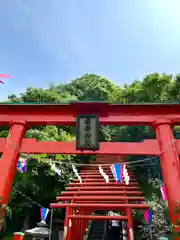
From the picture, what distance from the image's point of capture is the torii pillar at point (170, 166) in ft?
18.1

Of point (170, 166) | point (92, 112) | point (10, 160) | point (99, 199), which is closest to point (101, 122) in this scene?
point (92, 112)

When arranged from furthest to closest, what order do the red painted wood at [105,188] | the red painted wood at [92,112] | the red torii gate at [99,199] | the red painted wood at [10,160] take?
1. the red painted wood at [105,188]
2. the red torii gate at [99,199]
3. the red painted wood at [92,112]
4. the red painted wood at [10,160]

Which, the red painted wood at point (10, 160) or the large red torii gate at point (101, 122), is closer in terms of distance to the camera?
the red painted wood at point (10, 160)

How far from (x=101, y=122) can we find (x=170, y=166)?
265 cm

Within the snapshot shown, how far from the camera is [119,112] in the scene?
7.69 m

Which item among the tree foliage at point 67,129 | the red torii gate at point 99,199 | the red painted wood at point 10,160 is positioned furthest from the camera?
the tree foliage at point 67,129

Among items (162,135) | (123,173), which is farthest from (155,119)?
(123,173)

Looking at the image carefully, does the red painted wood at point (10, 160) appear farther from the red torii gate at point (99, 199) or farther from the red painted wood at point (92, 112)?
the red torii gate at point (99, 199)

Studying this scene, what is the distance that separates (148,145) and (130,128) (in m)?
A: 11.4

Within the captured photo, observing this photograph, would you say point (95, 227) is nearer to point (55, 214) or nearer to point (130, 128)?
point (55, 214)

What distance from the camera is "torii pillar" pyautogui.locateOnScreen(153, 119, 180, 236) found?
5.53 metres

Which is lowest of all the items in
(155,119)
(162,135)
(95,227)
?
(95,227)

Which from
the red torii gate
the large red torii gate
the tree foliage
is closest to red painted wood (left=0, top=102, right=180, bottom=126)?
the large red torii gate

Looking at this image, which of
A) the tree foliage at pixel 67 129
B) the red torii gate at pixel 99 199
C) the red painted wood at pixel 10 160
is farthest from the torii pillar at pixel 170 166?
the red painted wood at pixel 10 160
